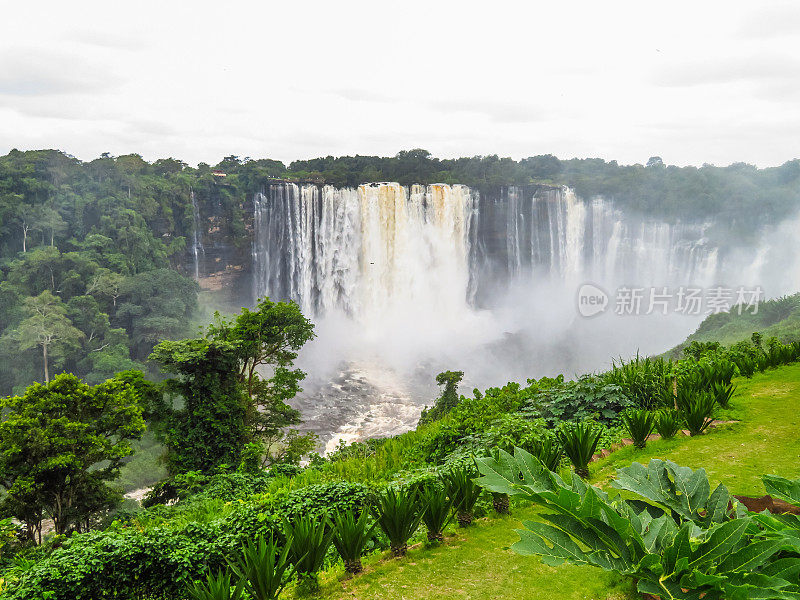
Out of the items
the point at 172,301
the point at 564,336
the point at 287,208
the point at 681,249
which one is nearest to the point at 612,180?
the point at 681,249

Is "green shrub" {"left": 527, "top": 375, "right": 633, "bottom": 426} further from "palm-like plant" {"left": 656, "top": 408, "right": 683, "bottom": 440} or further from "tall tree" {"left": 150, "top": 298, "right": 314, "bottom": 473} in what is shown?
"tall tree" {"left": 150, "top": 298, "right": 314, "bottom": 473}

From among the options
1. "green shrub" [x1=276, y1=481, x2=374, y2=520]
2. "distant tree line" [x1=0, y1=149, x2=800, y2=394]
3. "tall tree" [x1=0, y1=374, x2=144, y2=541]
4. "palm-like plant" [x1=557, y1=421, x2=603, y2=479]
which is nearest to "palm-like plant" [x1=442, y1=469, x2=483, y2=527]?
"green shrub" [x1=276, y1=481, x2=374, y2=520]

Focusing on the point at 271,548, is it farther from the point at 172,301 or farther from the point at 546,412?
the point at 172,301

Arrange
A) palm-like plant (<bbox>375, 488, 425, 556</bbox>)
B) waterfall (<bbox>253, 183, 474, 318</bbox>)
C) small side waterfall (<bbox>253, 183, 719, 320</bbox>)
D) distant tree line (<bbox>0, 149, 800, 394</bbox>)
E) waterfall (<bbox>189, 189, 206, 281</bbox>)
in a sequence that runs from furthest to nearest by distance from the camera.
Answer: waterfall (<bbox>189, 189, 206, 281</bbox>), small side waterfall (<bbox>253, 183, 719, 320</bbox>), waterfall (<bbox>253, 183, 474, 318</bbox>), distant tree line (<bbox>0, 149, 800, 394</bbox>), palm-like plant (<bbox>375, 488, 425, 556</bbox>)

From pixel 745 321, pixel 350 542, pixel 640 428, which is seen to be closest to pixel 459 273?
pixel 745 321

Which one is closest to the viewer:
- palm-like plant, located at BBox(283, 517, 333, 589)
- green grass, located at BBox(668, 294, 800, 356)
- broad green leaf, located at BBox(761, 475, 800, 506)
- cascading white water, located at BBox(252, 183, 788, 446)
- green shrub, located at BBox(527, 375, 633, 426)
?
broad green leaf, located at BBox(761, 475, 800, 506)

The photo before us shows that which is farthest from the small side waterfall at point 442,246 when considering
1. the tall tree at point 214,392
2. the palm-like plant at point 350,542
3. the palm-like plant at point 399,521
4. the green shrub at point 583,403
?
the palm-like plant at point 350,542

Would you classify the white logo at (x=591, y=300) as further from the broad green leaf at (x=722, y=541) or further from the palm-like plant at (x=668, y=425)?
the broad green leaf at (x=722, y=541)
